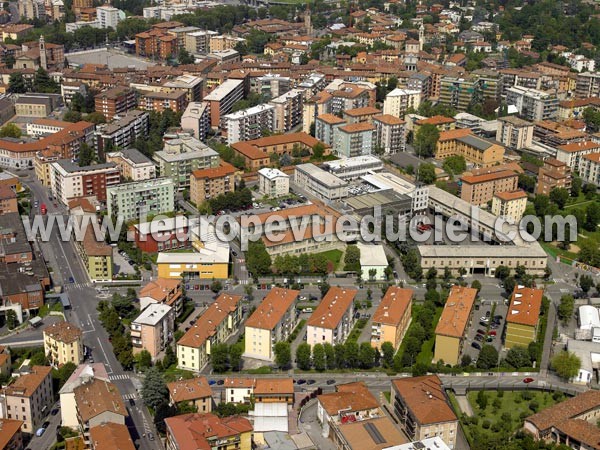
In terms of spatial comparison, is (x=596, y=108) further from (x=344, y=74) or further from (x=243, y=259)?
(x=243, y=259)

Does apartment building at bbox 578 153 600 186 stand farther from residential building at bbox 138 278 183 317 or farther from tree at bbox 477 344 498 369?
residential building at bbox 138 278 183 317

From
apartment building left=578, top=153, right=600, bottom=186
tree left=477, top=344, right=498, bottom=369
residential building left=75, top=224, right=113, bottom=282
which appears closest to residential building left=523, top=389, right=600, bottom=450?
tree left=477, top=344, right=498, bottom=369

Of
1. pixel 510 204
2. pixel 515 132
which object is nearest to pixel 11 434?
pixel 510 204

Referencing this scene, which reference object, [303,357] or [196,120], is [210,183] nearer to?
[196,120]

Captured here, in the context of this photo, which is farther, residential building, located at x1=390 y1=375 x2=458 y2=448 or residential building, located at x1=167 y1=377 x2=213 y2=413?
residential building, located at x1=167 y1=377 x2=213 y2=413

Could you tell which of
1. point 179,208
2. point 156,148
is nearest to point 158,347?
point 179,208
